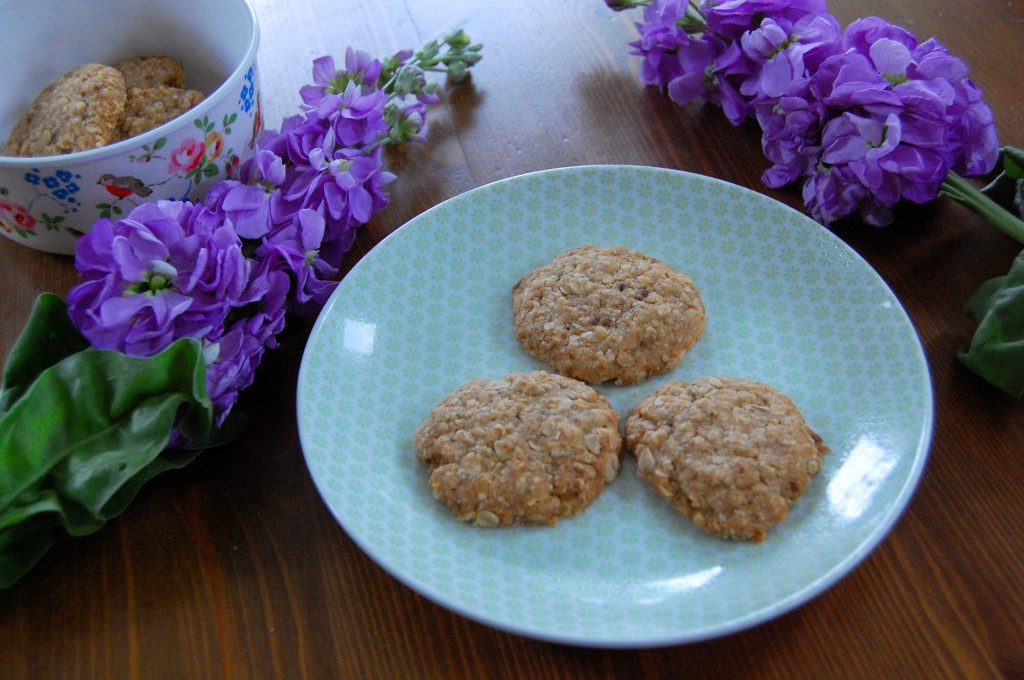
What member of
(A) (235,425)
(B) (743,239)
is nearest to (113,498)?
(A) (235,425)

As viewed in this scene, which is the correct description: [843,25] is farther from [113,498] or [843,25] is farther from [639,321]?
[113,498]

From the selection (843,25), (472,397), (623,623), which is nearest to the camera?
(623,623)

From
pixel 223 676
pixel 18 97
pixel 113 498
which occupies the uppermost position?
pixel 18 97

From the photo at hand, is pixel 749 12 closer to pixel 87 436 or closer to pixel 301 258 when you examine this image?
pixel 301 258

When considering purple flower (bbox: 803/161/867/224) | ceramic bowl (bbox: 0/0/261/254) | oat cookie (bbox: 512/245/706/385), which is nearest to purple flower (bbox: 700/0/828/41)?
purple flower (bbox: 803/161/867/224)

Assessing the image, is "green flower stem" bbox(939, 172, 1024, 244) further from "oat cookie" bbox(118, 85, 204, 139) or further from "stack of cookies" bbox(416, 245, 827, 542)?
"oat cookie" bbox(118, 85, 204, 139)
